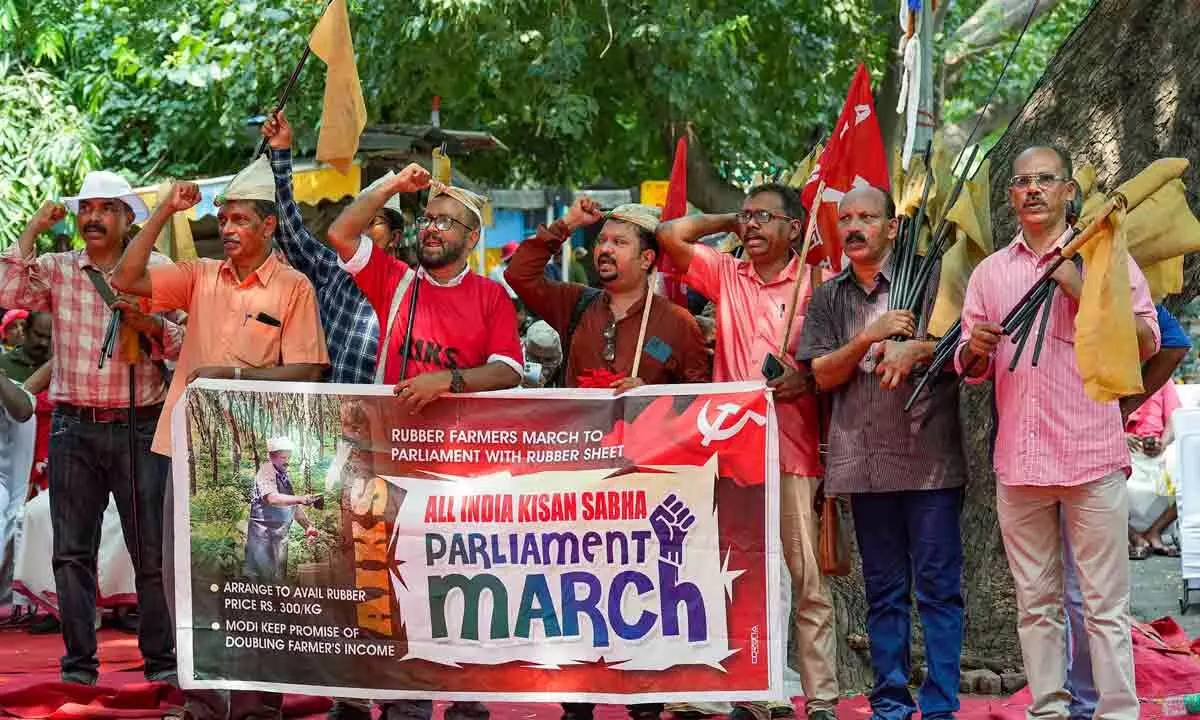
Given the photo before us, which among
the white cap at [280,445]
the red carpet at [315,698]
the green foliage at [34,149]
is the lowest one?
the red carpet at [315,698]

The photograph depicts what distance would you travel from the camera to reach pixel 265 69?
1784 cm

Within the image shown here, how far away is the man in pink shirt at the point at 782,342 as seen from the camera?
22.7 ft

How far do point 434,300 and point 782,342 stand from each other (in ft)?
4.37

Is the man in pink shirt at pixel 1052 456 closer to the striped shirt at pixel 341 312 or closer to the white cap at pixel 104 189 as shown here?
the striped shirt at pixel 341 312

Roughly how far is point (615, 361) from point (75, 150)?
1394 cm

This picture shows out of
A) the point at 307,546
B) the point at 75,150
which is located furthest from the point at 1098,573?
the point at 75,150

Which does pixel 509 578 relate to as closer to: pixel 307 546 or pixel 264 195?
pixel 307 546

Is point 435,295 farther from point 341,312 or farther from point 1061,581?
point 1061,581

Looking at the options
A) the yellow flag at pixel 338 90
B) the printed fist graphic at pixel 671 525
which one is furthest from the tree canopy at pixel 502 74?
Answer: the printed fist graphic at pixel 671 525

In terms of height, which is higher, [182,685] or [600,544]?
[600,544]

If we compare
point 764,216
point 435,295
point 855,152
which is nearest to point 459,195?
point 435,295

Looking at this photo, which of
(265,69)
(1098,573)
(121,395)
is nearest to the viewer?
(1098,573)

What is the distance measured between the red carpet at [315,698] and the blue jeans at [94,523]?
0.20m

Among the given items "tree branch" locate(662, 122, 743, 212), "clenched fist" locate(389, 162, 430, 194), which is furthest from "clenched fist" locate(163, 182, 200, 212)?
"tree branch" locate(662, 122, 743, 212)
